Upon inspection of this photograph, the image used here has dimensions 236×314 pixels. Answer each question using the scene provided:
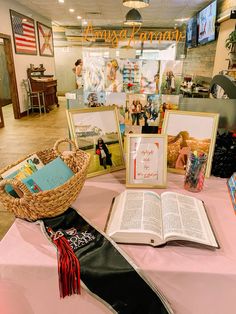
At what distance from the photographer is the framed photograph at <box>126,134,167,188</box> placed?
106 cm

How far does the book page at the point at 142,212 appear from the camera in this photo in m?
0.76

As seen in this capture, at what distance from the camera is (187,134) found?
1172mm

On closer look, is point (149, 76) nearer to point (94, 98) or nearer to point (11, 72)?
point (94, 98)

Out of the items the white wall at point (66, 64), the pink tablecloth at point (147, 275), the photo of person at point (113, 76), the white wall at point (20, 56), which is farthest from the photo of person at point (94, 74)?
the white wall at point (66, 64)

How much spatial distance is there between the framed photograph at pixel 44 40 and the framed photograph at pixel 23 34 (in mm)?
462

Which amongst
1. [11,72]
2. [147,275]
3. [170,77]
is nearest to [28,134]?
[11,72]

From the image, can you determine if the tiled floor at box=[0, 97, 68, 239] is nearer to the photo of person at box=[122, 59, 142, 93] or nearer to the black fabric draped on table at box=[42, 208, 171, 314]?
the photo of person at box=[122, 59, 142, 93]

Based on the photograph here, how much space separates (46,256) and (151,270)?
0.31 meters

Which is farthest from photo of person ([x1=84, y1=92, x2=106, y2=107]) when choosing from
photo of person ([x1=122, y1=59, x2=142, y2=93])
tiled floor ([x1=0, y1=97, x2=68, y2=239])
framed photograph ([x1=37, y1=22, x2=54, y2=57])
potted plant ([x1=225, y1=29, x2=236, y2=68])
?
framed photograph ([x1=37, y1=22, x2=54, y2=57])

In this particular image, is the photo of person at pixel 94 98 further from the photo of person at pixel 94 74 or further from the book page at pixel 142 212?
the book page at pixel 142 212

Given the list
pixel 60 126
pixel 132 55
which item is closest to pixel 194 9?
pixel 60 126

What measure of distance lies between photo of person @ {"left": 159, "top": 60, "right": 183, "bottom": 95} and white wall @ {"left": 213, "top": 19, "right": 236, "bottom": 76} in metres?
3.94

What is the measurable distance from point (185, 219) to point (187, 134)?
1.64 ft

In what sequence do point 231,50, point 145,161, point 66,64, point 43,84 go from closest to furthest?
point 145,161 < point 231,50 < point 43,84 < point 66,64
